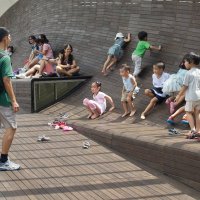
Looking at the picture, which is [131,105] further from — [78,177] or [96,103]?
[78,177]

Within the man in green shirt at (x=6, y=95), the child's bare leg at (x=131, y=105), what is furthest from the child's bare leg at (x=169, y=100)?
the man in green shirt at (x=6, y=95)

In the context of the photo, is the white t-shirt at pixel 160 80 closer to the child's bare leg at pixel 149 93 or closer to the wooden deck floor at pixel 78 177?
the child's bare leg at pixel 149 93

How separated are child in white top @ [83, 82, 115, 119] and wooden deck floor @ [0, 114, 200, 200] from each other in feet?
5.03

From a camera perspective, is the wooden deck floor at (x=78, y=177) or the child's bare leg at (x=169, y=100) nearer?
the wooden deck floor at (x=78, y=177)

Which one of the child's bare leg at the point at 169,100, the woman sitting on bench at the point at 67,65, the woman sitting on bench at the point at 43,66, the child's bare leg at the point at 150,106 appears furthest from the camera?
the woman sitting on bench at the point at 43,66

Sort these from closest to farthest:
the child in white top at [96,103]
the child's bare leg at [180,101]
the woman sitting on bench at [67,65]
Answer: the child's bare leg at [180,101] → the child in white top at [96,103] → the woman sitting on bench at [67,65]

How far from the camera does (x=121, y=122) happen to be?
9.38 m

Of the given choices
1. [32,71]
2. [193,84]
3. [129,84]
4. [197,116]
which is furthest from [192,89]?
[32,71]

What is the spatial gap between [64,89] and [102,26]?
2575 mm

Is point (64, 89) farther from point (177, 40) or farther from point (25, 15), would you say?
point (25, 15)

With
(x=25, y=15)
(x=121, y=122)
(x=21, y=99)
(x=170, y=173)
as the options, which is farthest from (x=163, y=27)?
(x=25, y=15)

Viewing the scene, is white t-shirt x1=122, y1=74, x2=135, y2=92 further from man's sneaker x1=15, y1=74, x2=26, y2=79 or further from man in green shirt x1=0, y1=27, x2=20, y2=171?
man's sneaker x1=15, y1=74, x2=26, y2=79

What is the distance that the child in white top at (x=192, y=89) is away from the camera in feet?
23.9

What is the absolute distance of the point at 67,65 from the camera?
42.0 ft
